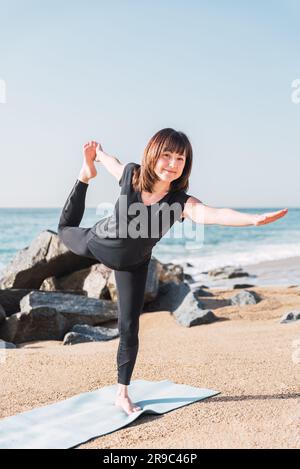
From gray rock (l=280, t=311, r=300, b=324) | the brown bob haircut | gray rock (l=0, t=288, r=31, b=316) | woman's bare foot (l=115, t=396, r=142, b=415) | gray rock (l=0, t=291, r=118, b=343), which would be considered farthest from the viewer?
gray rock (l=0, t=288, r=31, b=316)

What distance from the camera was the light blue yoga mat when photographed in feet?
12.2

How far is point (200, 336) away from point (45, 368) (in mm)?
2183

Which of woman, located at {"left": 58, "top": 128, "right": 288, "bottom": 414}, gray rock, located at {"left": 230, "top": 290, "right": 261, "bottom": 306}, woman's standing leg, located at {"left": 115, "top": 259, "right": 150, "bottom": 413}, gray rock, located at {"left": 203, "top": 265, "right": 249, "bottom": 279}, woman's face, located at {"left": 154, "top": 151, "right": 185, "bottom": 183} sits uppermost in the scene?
woman's face, located at {"left": 154, "top": 151, "right": 185, "bottom": 183}

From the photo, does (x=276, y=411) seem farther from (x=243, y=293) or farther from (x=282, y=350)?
(x=243, y=293)

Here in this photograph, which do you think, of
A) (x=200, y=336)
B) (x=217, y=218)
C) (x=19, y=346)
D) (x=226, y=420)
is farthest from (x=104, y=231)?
(x=19, y=346)

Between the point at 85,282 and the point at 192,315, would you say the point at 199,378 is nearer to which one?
the point at 192,315

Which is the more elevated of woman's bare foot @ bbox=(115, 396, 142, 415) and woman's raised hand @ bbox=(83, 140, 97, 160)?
woman's raised hand @ bbox=(83, 140, 97, 160)

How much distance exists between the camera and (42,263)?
9.94 meters

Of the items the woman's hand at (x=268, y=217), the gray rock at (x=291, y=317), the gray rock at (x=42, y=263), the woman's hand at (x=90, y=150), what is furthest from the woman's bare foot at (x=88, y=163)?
the gray rock at (x=42, y=263)

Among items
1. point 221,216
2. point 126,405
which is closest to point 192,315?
point 126,405

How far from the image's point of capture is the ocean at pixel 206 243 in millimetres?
25281

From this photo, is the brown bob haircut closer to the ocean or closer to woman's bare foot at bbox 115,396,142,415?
woman's bare foot at bbox 115,396,142,415

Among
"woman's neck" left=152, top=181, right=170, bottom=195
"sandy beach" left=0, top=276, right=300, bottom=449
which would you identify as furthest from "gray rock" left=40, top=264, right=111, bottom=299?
"woman's neck" left=152, top=181, right=170, bottom=195

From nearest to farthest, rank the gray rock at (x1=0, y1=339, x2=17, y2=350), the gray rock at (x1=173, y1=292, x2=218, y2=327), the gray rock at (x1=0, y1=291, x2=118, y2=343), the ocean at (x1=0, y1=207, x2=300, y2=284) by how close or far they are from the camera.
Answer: the gray rock at (x1=0, y1=339, x2=17, y2=350), the gray rock at (x1=0, y1=291, x2=118, y2=343), the gray rock at (x1=173, y1=292, x2=218, y2=327), the ocean at (x1=0, y1=207, x2=300, y2=284)
